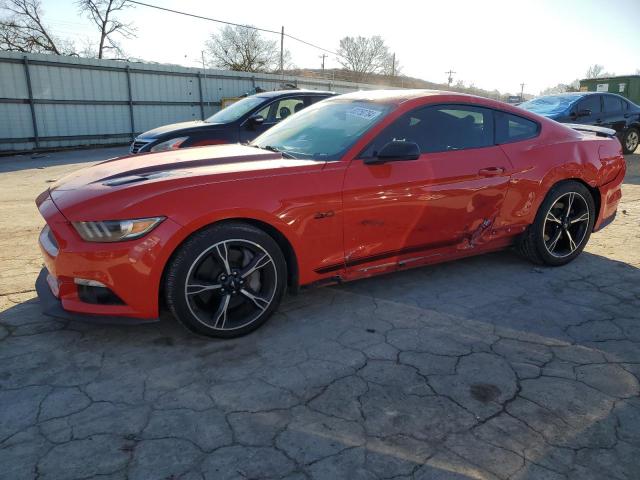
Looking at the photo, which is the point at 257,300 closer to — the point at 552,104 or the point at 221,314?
the point at 221,314

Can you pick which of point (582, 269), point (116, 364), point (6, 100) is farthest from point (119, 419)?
point (6, 100)

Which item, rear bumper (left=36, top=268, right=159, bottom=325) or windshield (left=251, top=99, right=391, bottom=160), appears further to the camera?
windshield (left=251, top=99, right=391, bottom=160)

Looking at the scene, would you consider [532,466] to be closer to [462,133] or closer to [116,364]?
[116,364]

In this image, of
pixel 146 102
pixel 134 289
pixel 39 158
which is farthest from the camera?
pixel 146 102

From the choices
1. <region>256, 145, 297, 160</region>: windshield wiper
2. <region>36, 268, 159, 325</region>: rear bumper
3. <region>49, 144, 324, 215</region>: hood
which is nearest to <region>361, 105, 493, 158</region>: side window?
<region>256, 145, 297, 160</region>: windshield wiper

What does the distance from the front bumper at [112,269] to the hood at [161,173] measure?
209 millimetres

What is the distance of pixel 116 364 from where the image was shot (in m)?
2.66

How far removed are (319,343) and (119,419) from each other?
1198 mm

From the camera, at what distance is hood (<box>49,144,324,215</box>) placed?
8.95 feet

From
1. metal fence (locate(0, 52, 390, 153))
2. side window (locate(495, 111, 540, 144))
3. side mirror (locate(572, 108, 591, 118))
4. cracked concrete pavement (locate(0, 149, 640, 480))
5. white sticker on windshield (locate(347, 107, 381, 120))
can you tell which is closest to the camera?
cracked concrete pavement (locate(0, 149, 640, 480))

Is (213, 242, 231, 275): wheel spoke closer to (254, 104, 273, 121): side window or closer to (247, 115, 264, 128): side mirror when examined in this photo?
(247, 115, 264, 128): side mirror

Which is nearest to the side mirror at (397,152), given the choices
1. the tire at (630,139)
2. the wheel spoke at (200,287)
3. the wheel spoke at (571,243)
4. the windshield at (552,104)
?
the wheel spoke at (200,287)

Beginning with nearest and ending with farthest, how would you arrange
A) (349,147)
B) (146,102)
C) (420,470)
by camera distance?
(420,470) < (349,147) < (146,102)

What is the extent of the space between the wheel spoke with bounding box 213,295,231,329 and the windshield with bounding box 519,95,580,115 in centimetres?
999
